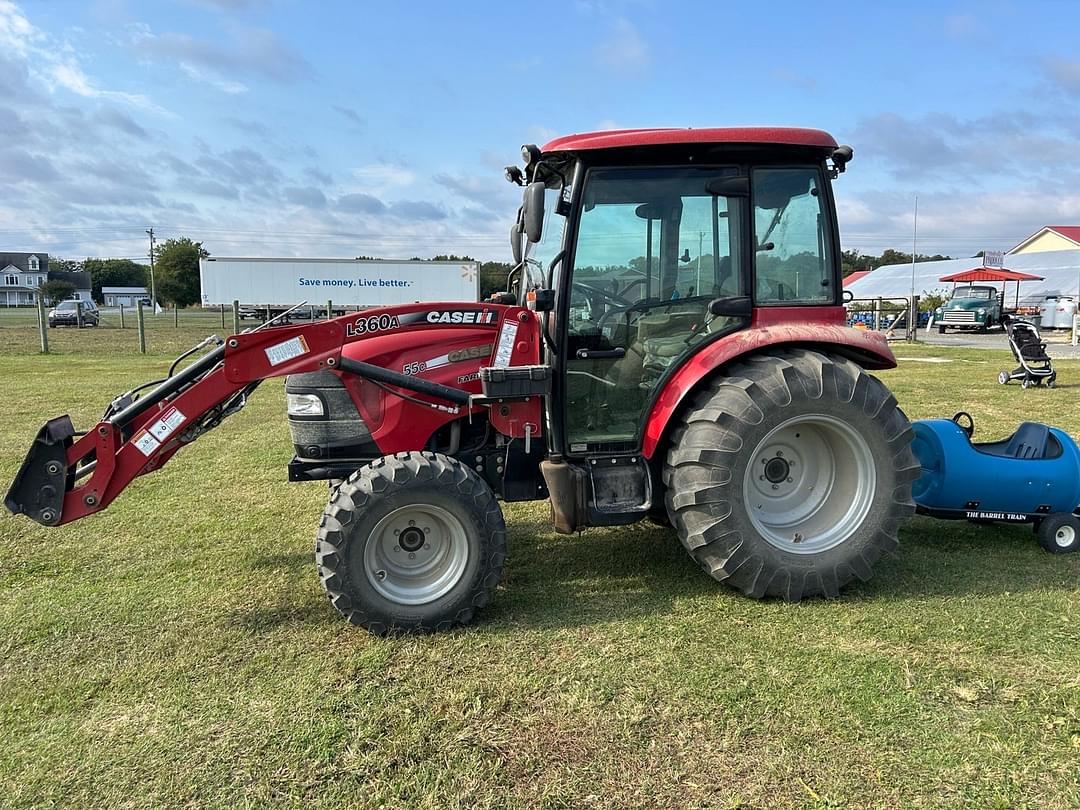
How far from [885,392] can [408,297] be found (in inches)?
1116

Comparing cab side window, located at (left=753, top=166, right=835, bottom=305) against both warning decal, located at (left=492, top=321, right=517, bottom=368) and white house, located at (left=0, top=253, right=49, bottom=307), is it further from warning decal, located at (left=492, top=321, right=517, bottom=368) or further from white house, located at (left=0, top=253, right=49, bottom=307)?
white house, located at (left=0, top=253, right=49, bottom=307)

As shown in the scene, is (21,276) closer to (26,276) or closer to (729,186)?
(26,276)

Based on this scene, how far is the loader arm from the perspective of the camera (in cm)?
348

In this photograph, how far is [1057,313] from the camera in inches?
1241

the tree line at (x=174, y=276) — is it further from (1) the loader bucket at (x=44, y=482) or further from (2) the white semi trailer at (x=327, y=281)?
(1) the loader bucket at (x=44, y=482)

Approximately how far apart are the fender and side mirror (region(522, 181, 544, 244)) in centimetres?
103

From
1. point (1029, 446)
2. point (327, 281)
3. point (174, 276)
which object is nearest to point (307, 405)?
point (1029, 446)

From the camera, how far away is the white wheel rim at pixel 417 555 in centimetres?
350

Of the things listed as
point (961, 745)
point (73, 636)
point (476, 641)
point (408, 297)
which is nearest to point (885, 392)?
point (961, 745)

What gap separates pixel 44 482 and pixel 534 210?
2.60 metres

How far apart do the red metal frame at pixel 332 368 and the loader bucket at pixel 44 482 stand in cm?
4

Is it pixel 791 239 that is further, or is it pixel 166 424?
pixel 791 239

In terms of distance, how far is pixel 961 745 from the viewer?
265 cm

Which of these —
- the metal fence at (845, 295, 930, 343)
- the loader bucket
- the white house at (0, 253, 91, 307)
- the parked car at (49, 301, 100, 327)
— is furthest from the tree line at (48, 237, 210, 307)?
the loader bucket
